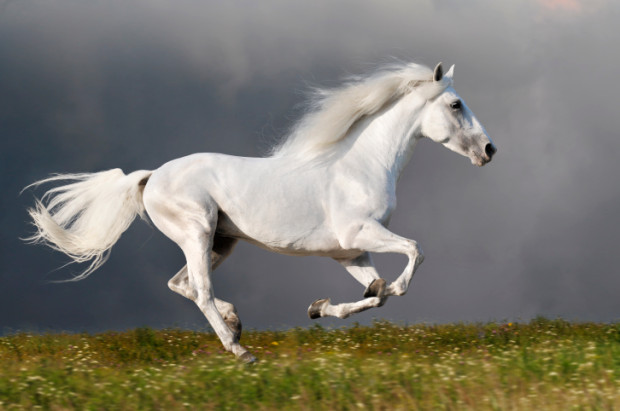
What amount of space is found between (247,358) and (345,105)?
2.65 metres

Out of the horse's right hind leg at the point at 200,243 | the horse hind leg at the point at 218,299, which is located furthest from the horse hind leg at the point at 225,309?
the horse's right hind leg at the point at 200,243

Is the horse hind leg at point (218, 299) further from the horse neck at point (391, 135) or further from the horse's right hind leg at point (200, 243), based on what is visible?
the horse neck at point (391, 135)

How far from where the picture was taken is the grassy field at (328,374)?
5.43 m

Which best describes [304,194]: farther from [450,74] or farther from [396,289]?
[450,74]

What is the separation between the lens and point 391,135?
7.54 metres

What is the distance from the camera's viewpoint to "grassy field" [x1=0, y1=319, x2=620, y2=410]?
17.8 ft

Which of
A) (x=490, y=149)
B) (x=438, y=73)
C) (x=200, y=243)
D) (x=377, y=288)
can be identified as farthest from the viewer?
(x=490, y=149)

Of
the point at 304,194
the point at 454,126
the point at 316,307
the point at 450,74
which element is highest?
the point at 450,74

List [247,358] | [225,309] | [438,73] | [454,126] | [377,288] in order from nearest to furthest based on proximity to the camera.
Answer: [247,358]
[377,288]
[225,309]
[438,73]
[454,126]

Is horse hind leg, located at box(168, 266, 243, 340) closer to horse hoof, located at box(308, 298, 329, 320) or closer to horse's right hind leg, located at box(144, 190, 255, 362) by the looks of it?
horse's right hind leg, located at box(144, 190, 255, 362)

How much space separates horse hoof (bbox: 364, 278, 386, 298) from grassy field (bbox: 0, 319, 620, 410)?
590 mm

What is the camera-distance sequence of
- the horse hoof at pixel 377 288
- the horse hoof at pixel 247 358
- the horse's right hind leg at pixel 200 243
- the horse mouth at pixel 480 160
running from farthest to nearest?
the horse mouth at pixel 480 160, the horse's right hind leg at pixel 200 243, the horse hoof at pixel 377 288, the horse hoof at pixel 247 358

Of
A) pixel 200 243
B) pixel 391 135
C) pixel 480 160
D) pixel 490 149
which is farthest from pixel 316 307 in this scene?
pixel 490 149

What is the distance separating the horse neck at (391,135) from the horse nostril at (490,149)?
71 centimetres
